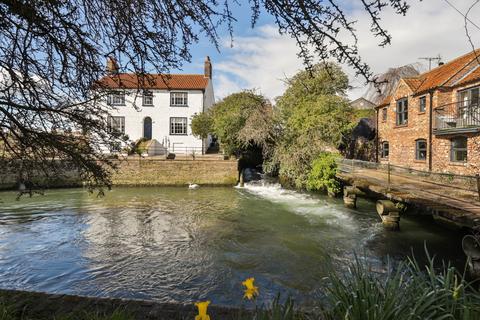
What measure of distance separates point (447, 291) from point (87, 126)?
4.76 metres

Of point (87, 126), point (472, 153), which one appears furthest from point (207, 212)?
point (472, 153)

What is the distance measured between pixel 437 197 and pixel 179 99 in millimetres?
29421

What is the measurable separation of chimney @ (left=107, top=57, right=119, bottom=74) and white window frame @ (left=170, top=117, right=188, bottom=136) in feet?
105

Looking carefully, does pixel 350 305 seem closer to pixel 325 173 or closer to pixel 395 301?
pixel 395 301

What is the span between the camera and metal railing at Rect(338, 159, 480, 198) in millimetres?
11719

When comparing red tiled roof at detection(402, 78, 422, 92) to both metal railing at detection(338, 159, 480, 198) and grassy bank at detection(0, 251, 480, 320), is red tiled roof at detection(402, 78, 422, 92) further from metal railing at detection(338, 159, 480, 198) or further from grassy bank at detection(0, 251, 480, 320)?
grassy bank at detection(0, 251, 480, 320)

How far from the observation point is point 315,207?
17859mm

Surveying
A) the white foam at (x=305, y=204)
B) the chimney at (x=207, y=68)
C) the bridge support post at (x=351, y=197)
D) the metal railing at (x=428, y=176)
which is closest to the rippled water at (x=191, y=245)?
the white foam at (x=305, y=204)

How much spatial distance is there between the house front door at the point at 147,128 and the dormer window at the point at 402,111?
24353 millimetres

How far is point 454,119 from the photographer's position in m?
19.1

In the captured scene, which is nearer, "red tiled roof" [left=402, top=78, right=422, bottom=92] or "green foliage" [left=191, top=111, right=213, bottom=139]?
"red tiled roof" [left=402, top=78, right=422, bottom=92]

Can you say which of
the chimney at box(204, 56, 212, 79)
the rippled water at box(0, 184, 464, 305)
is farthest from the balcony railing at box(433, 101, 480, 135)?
the chimney at box(204, 56, 212, 79)

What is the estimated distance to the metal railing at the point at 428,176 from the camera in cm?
1172

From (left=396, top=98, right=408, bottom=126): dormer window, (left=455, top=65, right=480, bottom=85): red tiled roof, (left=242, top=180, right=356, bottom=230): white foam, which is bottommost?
(left=242, top=180, right=356, bottom=230): white foam
